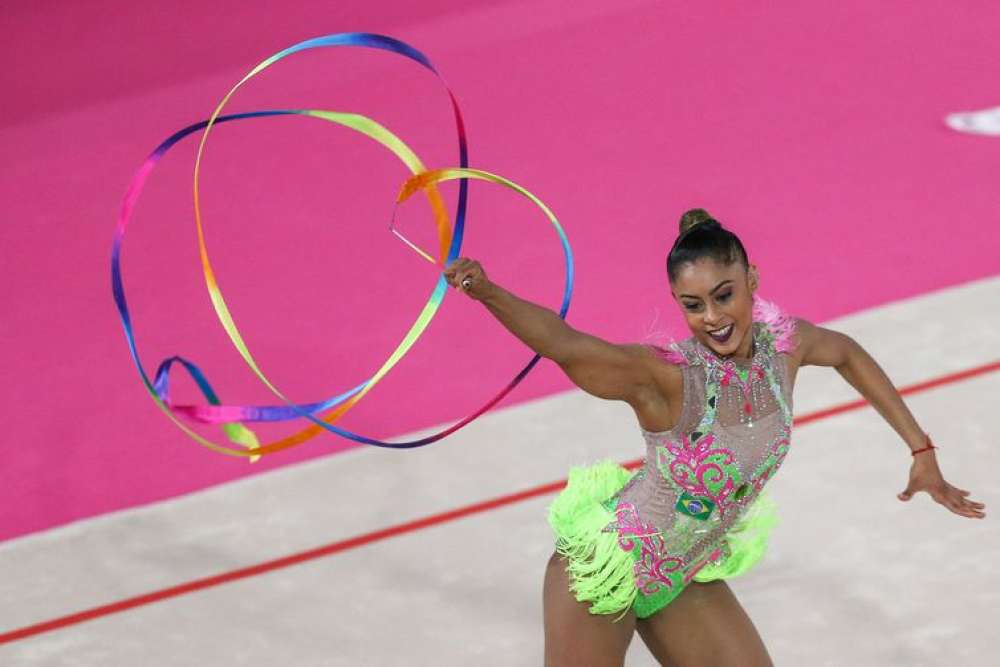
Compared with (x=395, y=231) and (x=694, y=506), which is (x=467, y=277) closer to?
(x=395, y=231)

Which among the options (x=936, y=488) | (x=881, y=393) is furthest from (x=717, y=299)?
(x=936, y=488)

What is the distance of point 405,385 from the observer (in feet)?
16.6

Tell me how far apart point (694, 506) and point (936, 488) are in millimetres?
541

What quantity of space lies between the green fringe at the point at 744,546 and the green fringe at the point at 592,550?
0.62 feet

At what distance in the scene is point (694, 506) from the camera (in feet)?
9.91

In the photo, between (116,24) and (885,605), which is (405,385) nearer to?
(885,605)

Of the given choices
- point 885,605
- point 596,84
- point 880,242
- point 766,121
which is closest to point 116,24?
point 596,84

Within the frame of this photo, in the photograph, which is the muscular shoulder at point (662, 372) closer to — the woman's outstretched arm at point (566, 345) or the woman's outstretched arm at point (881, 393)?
the woman's outstretched arm at point (566, 345)

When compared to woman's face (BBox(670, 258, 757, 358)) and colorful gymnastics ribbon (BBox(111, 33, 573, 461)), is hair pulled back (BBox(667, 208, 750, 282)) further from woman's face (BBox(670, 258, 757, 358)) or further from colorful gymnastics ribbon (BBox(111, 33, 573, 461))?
colorful gymnastics ribbon (BBox(111, 33, 573, 461))

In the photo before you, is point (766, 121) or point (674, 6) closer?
point (766, 121)

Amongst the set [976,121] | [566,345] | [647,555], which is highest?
[976,121]

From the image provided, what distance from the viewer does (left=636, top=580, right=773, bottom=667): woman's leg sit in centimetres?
309

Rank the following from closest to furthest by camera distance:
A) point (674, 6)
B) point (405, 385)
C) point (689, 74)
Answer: point (405, 385), point (689, 74), point (674, 6)

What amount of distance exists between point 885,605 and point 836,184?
246 cm
